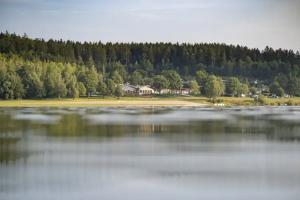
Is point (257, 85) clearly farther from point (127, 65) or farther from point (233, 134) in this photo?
Answer: point (233, 134)

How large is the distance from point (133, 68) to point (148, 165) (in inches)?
5175

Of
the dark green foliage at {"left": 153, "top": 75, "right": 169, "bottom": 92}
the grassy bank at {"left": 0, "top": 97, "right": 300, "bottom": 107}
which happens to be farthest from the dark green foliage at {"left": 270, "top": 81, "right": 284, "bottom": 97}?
the dark green foliage at {"left": 153, "top": 75, "right": 169, "bottom": 92}

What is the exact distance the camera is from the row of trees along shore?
92.0 metres

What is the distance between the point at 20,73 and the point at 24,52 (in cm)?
3691

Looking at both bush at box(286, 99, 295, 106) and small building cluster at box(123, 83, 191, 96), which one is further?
small building cluster at box(123, 83, 191, 96)

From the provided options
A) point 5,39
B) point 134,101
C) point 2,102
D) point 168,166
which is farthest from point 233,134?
point 5,39

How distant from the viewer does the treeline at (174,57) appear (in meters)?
144

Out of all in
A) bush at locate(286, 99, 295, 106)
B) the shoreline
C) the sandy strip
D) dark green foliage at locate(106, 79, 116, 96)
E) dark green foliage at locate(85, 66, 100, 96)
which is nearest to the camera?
the sandy strip

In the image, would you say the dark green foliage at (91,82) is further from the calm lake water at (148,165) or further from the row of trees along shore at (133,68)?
the calm lake water at (148,165)

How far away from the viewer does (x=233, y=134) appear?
36.8 metres

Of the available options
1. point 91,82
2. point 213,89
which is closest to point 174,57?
point 213,89

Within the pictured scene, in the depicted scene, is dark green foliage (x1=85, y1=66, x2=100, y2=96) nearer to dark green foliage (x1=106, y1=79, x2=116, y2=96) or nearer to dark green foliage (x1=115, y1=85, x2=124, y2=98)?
dark green foliage (x1=106, y1=79, x2=116, y2=96)

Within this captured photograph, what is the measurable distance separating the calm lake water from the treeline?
339 feet

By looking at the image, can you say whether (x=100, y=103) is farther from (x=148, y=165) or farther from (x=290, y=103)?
(x=148, y=165)
